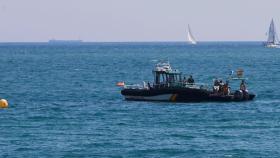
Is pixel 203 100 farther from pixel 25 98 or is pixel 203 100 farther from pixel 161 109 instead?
pixel 25 98

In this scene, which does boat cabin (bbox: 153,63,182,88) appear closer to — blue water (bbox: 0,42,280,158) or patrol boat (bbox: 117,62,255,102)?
patrol boat (bbox: 117,62,255,102)

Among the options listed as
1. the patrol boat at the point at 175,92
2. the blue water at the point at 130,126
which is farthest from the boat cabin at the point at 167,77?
the blue water at the point at 130,126

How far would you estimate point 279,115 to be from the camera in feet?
251

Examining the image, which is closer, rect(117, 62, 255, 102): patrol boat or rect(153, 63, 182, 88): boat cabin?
rect(117, 62, 255, 102): patrol boat

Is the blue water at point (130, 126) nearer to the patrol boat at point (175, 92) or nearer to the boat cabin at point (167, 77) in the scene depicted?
the patrol boat at point (175, 92)

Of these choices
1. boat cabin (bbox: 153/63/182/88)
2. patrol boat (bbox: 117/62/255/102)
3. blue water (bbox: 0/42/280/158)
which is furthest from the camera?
boat cabin (bbox: 153/63/182/88)

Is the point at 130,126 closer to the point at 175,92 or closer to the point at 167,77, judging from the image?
the point at 175,92

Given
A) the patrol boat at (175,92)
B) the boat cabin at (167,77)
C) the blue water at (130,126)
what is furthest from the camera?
the boat cabin at (167,77)

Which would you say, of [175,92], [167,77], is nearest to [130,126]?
[175,92]

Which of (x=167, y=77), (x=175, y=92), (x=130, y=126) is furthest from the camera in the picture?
(x=167, y=77)

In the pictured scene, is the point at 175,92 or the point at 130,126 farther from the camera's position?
the point at 175,92

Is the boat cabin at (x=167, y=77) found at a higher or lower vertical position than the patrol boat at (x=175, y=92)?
higher

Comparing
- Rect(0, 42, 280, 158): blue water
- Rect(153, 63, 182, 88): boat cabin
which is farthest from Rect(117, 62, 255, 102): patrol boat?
Rect(0, 42, 280, 158): blue water

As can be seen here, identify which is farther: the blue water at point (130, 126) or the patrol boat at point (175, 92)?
the patrol boat at point (175, 92)
